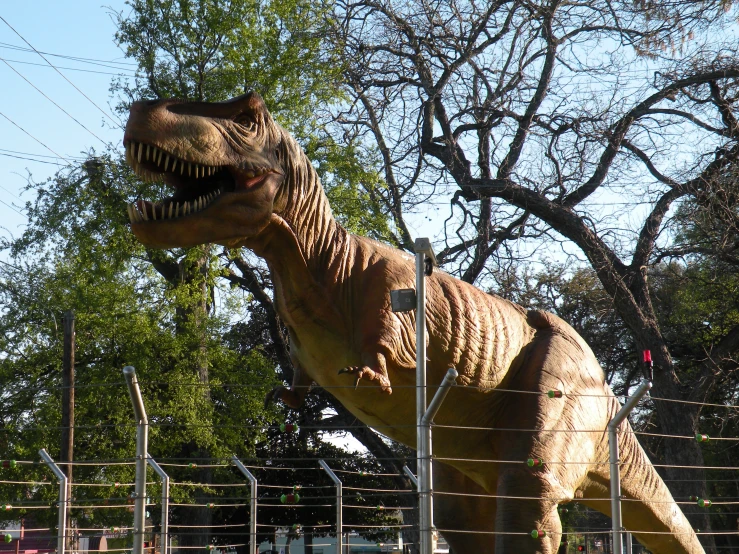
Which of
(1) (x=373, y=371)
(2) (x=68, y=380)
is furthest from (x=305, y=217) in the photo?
(2) (x=68, y=380)

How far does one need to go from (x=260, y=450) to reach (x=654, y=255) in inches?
452

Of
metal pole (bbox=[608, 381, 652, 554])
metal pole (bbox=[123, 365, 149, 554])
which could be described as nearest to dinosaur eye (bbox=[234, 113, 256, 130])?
metal pole (bbox=[123, 365, 149, 554])

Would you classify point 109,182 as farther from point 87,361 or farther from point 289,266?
point 289,266

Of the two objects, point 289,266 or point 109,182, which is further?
point 109,182

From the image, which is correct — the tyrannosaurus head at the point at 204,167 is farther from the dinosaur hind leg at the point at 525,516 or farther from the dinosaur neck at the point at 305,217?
the dinosaur hind leg at the point at 525,516

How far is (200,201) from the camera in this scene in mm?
3750

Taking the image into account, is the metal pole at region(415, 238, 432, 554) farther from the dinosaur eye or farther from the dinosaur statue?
the dinosaur eye

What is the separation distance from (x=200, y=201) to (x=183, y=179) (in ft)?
0.62

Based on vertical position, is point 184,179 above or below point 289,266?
above

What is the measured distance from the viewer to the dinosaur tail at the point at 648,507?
16.7 ft

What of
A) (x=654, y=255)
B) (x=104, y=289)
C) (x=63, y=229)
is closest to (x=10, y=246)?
(x=63, y=229)

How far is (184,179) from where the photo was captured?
388cm

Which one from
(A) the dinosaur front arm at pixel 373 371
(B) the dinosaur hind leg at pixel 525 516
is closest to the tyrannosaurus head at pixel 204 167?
(A) the dinosaur front arm at pixel 373 371

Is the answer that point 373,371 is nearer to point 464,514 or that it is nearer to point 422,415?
point 422,415
